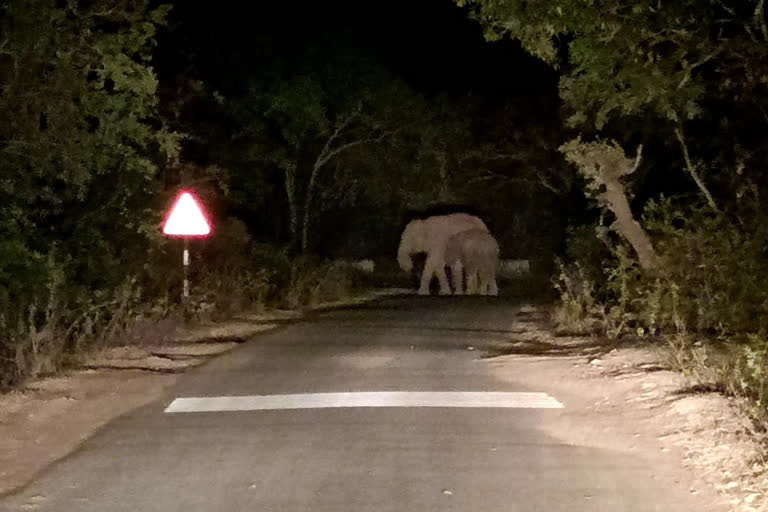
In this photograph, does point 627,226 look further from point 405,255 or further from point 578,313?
point 405,255

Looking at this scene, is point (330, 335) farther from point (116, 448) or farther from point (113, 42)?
point (116, 448)

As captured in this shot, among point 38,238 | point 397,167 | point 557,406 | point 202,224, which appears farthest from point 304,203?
point 557,406

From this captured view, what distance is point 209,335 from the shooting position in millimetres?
17562

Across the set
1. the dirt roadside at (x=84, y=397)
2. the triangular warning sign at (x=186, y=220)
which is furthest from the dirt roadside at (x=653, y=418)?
the triangular warning sign at (x=186, y=220)

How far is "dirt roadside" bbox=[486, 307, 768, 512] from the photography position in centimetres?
767

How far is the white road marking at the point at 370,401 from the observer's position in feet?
34.4

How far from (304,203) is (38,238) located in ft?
69.3

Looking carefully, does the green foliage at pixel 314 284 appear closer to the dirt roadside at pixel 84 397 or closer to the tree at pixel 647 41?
the dirt roadside at pixel 84 397

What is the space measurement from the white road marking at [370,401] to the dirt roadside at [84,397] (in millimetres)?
760

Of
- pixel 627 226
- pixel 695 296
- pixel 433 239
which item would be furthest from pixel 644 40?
pixel 433 239

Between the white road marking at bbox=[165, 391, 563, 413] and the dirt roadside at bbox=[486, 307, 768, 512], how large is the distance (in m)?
0.47

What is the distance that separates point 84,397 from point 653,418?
5.89m

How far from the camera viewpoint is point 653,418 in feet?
31.6

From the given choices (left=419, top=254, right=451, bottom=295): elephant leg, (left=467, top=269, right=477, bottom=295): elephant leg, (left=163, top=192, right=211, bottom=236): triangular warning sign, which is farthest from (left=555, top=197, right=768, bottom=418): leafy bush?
(left=467, top=269, right=477, bottom=295): elephant leg
